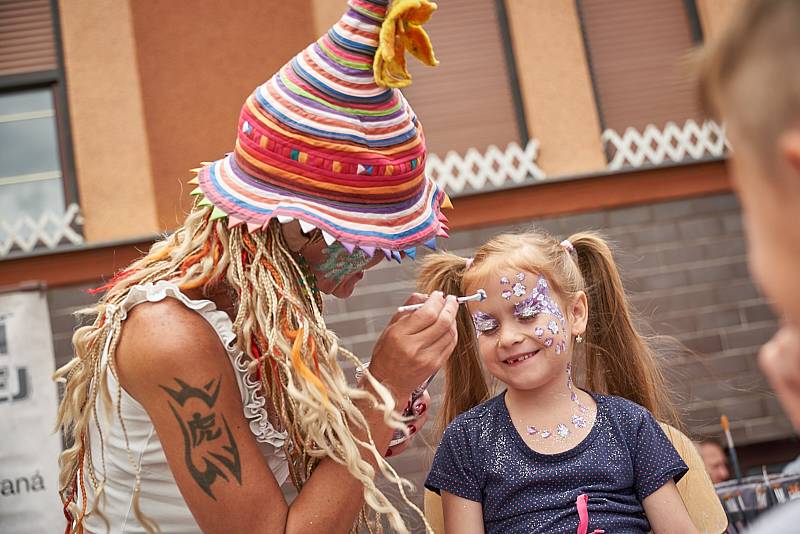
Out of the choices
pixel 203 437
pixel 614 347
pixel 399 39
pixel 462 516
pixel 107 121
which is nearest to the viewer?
pixel 203 437

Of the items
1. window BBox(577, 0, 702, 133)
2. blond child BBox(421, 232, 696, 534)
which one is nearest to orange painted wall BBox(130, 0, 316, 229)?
window BBox(577, 0, 702, 133)

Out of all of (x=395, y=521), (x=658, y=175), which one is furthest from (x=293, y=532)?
(x=658, y=175)

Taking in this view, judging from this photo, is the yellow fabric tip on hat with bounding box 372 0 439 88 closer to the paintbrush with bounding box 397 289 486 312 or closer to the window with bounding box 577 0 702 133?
the paintbrush with bounding box 397 289 486 312

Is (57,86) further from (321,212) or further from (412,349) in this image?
(412,349)

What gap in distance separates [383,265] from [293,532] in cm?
344

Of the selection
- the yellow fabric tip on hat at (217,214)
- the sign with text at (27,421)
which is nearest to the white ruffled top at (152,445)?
the yellow fabric tip on hat at (217,214)

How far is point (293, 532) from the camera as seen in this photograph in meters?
1.67

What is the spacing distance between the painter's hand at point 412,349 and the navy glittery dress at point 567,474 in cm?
46

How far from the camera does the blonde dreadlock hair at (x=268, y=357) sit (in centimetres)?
167

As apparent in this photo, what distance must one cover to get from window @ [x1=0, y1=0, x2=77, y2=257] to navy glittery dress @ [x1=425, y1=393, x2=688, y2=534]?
12.3 ft

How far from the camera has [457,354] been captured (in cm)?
254

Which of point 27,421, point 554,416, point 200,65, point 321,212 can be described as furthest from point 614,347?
point 200,65

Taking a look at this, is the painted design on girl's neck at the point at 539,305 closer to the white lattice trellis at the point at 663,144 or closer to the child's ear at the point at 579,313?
the child's ear at the point at 579,313

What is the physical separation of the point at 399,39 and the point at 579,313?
912mm
